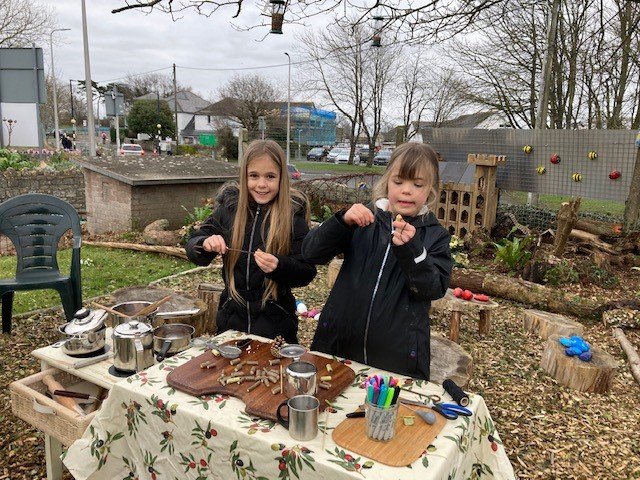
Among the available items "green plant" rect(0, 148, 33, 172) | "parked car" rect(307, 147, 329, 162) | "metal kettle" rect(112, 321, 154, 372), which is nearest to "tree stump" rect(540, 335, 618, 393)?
"metal kettle" rect(112, 321, 154, 372)

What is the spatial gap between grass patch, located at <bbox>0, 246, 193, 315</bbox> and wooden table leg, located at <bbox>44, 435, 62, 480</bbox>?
9.21ft

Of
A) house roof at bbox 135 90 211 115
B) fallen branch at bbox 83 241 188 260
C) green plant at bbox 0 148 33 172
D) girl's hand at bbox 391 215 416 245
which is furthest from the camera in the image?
house roof at bbox 135 90 211 115

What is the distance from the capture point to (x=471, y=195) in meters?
7.61

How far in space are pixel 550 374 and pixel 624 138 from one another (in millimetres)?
4266

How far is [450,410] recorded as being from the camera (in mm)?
1584

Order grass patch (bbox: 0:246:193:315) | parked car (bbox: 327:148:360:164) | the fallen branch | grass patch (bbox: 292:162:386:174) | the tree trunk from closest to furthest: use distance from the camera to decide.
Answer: the tree trunk < grass patch (bbox: 0:246:193:315) < the fallen branch < grass patch (bbox: 292:162:386:174) < parked car (bbox: 327:148:360:164)

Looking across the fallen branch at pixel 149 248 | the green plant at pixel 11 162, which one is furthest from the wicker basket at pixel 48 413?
the green plant at pixel 11 162

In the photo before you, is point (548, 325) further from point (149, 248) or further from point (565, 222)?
point (149, 248)

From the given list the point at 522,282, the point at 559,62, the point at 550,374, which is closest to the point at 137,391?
the point at 550,374

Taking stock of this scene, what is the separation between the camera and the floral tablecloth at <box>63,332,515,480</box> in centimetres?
135

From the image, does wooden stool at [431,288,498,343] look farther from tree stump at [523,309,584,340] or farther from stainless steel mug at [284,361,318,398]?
stainless steel mug at [284,361,318,398]

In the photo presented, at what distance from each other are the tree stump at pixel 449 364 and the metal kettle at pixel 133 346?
169 centimetres

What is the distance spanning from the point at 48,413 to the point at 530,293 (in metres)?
4.77

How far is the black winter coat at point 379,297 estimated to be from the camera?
204 centimetres
